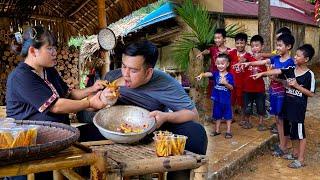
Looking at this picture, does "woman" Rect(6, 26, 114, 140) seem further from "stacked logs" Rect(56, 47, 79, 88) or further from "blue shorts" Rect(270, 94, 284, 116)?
"stacked logs" Rect(56, 47, 79, 88)

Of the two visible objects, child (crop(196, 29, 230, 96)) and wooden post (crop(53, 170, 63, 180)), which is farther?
child (crop(196, 29, 230, 96))

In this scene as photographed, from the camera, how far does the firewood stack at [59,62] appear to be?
7227mm

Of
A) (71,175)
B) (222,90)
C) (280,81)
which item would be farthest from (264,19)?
(71,175)

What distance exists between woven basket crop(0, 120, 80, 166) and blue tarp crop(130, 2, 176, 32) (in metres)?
6.92

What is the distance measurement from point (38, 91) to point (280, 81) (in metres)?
4.15

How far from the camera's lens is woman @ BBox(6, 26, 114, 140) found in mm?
2598

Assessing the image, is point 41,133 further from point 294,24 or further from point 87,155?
point 294,24

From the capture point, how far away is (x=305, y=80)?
18.0 feet

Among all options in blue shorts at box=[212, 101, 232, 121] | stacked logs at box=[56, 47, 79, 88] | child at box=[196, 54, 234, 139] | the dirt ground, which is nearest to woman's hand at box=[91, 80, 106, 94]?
the dirt ground

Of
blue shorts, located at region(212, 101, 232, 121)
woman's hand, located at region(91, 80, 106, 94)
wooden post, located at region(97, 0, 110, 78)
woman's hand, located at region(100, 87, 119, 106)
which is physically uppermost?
wooden post, located at region(97, 0, 110, 78)

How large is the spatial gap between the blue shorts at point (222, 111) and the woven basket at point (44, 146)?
4406 millimetres

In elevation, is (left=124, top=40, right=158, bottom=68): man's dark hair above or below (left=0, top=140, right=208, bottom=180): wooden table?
above

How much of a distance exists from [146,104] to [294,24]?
16.0 m

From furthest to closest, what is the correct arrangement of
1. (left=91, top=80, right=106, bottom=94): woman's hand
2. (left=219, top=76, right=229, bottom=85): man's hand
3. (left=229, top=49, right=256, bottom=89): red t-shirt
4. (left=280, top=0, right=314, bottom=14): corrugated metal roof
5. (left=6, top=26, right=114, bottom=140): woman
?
(left=280, top=0, right=314, bottom=14): corrugated metal roof → (left=229, top=49, right=256, bottom=89): red t-shirt → (left=219, top=76, right=229, bottom=85): man's hand → (left=91, top=80, right=106, bottom=94): woman's hand → (left=6, top=26, right=114, bottom=140): woman
